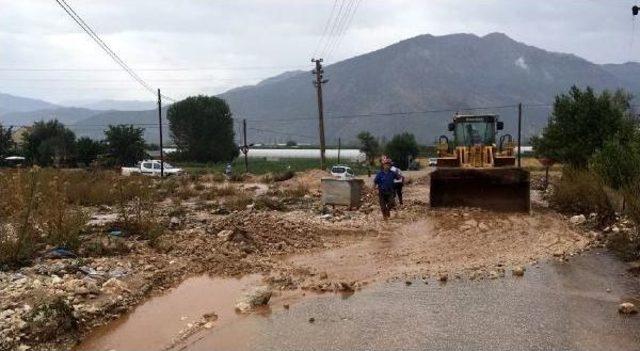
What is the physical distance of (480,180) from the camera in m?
17.4

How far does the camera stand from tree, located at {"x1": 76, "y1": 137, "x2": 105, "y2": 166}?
5431cm

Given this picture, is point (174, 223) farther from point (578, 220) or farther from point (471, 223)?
point (578, 220)

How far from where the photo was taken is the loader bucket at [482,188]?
1700 centimetres

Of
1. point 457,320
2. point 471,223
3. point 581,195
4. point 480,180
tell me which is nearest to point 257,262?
point 457,320

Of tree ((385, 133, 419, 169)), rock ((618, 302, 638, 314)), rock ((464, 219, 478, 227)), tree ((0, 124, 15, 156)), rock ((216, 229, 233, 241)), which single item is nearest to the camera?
rock ((618, 302, 638, 314))

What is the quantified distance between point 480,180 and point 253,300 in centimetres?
1061

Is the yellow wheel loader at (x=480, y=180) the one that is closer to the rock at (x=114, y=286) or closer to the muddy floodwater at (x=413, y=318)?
the muddy floodwater at (x=413, y=318)

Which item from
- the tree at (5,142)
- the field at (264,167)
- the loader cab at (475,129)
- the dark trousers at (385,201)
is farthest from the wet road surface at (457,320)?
the tree at (5,142)

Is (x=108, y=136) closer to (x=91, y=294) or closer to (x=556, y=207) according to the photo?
(x=556, y=207)

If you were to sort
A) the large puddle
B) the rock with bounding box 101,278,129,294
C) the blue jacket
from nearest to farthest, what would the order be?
1. the large puddle
2. the rock with bounding box 101,278,129,294
3. the blue jacket

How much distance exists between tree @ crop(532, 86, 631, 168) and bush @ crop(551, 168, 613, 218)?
637cm

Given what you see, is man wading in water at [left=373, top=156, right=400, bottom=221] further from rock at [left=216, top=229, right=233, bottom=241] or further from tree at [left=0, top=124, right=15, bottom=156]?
tree at [left=0, top=124, right=15, bottom=156]

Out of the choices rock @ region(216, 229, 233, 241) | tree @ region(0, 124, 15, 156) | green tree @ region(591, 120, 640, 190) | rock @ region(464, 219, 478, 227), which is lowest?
rock @ region(464, 219, 478, 227)

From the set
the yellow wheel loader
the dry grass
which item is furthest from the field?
the dry grass
